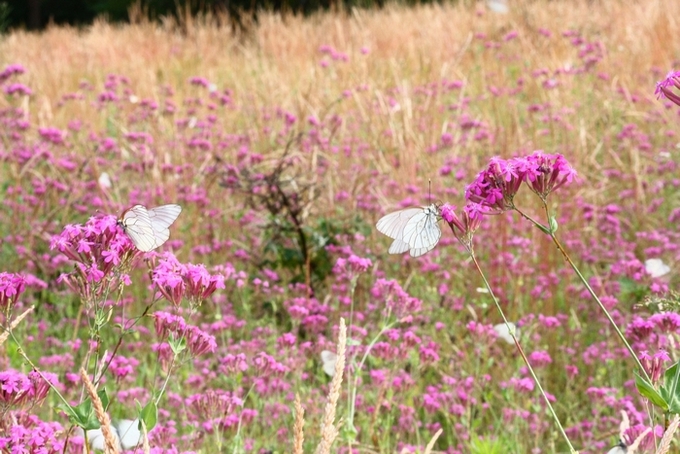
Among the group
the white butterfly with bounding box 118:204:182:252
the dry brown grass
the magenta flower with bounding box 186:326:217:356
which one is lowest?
the dry brown grass

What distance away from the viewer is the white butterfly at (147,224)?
1602 millimetres

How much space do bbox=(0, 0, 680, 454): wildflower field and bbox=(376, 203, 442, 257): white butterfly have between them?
11 millimetres

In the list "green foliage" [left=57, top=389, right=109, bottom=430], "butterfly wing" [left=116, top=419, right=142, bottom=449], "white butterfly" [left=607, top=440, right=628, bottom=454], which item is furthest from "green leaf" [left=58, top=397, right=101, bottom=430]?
"white butterfly" [left=607, top=440, right=628, bottom=454]

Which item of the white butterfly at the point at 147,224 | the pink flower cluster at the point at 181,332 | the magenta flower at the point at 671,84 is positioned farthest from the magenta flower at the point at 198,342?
the magenta flower at the point at 671,84

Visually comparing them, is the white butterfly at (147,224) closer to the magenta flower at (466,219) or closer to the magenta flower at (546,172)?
the magenta flower at (466,219)

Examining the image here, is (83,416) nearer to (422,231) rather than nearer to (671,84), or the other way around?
(422,231)

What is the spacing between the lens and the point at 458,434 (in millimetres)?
2926

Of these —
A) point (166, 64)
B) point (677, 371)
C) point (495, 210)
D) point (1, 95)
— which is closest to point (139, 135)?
point (1, 95)

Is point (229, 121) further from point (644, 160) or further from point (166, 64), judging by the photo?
point (166, 64)

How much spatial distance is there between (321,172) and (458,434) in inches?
103

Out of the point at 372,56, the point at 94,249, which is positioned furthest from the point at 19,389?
the point at 372,56

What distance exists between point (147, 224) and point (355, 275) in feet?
3.78

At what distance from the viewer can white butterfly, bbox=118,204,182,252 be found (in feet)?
5.25

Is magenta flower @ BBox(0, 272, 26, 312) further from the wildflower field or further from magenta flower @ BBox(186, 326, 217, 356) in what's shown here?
magenta flower @ BBox(186, 326, 217, 356)
